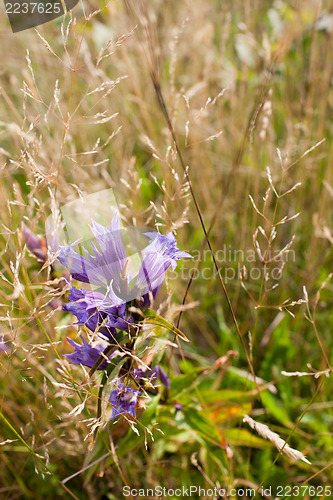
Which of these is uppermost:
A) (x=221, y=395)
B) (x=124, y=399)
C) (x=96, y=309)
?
(x=96, y=309)

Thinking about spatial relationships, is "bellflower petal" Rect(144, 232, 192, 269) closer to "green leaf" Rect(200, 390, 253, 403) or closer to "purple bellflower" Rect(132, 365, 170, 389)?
"purple bellflower" Rect(132, 365, 170, 389)

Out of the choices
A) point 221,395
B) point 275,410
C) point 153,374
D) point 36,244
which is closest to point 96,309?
point 153,374

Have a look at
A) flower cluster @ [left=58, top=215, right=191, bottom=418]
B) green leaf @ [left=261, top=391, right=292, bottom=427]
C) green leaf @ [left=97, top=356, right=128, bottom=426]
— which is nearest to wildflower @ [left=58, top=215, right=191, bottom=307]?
flower cluster @ [left=58, top=215, right=191, bottom=418]

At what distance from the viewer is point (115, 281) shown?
948 millimetres

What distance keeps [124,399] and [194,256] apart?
107 centimetres

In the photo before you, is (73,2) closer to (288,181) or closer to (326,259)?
(288,181)

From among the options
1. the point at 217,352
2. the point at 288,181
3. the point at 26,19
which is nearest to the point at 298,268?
the point at 288,181

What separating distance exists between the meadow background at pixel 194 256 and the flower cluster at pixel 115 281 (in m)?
0.06

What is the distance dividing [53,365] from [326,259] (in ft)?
4.29

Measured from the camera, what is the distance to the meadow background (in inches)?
43.6

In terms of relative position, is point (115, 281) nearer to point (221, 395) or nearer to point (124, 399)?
point (124, 399)

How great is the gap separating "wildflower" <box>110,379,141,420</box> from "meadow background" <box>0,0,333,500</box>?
0.25 ft

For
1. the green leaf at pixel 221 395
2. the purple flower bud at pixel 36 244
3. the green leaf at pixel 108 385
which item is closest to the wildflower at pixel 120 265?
the green leaf at pixel 108 385

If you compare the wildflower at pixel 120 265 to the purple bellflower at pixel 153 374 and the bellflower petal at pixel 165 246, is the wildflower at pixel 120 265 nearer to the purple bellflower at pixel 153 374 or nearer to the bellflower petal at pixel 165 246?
the bellflower petal at pixel 165 246
